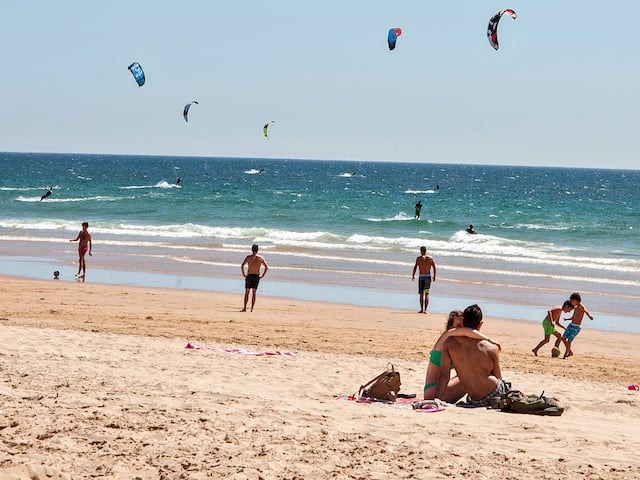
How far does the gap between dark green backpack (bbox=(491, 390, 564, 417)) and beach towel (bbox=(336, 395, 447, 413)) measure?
0.51 meters

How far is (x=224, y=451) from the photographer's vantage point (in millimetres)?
5855

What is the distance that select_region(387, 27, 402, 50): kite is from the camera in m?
20.7

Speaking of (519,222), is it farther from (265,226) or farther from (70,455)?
(70,455)

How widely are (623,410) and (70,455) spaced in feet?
15.6

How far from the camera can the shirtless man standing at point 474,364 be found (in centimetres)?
767

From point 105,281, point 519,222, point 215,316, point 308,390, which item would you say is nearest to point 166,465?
point 308,390

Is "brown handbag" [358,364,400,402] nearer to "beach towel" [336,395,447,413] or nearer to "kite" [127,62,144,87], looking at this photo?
"beach towel" [336,395,447,413]

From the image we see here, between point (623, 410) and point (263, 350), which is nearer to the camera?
point (623, 410)

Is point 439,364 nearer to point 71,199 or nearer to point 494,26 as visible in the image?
point 494,26

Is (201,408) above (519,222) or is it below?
below

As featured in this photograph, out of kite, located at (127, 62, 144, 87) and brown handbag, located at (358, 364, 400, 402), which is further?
kite, located at (127, 62, 144, 87)

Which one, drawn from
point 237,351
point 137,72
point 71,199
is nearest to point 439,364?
point 237,351

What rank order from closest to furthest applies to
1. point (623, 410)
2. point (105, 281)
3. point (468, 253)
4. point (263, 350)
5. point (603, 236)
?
point (623, 410) → point (263, 350) → point (105, 281) → point (468, 253) → point (603, 236)

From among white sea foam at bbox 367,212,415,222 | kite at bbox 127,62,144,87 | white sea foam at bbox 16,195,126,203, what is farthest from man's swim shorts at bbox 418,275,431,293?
A: white sea foam at bbox 16,195,126,203
